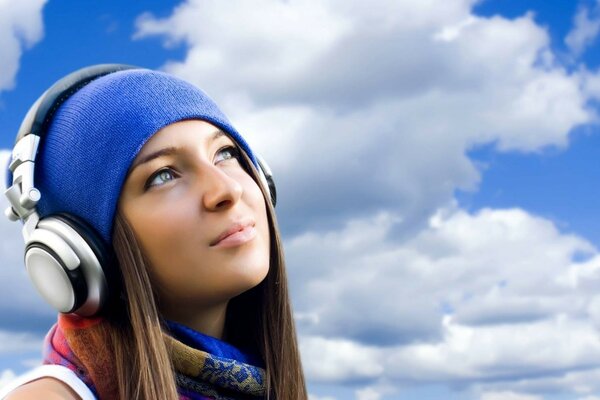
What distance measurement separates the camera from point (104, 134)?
11.6 feet

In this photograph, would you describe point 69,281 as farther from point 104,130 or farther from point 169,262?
point 104,130

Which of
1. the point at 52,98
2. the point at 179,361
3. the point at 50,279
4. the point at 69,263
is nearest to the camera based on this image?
the point at 69,263

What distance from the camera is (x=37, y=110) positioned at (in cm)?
371

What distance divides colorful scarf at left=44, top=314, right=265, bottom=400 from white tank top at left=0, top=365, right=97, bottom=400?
40 millimetres

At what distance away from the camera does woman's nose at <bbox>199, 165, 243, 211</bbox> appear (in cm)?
341

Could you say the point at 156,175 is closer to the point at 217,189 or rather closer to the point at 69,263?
the point at 217,189

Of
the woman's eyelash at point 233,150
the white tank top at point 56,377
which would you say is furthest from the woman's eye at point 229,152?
the white tank top at point 56,377

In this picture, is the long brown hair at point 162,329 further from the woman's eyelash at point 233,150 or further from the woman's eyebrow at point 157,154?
the woman's eyebrow at point 157,154

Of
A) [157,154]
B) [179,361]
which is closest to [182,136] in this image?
[157,154]

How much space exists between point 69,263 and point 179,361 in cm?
57

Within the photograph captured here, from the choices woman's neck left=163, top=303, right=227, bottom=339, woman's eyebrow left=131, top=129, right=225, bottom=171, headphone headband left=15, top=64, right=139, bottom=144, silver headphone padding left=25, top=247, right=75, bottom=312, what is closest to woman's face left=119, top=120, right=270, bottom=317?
woman's eyebrow left=131, top=129, right=225, bottom=171

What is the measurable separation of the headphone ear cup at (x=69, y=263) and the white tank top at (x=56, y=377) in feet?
0.74

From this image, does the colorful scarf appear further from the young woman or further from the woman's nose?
the woman's nose

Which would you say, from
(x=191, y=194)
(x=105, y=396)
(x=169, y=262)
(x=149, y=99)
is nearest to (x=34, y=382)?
(x=105, y=396)
